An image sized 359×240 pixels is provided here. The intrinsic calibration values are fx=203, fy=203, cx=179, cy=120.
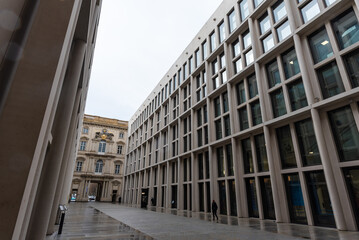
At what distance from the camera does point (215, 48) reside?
21469 mm

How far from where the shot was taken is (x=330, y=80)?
11391 millimetres

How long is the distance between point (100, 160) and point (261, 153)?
141ft

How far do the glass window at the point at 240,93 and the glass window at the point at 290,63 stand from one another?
4.04 meters

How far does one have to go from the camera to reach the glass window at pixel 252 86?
53.1 feet

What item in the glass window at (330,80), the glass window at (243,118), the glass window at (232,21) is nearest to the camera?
the glass window at (330,80)

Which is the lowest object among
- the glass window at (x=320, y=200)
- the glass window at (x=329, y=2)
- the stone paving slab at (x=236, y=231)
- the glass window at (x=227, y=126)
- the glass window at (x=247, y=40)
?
the stone paving slab at (x=236, y=231)

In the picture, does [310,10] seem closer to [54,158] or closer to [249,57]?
[249,57]

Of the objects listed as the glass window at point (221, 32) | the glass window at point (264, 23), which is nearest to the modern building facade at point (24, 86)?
the glass window at point (264, 23)

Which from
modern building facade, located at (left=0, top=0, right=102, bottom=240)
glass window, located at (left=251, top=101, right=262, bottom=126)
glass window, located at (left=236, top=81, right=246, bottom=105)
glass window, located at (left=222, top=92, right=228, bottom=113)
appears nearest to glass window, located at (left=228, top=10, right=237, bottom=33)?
glass window, located at (left=236, top=81, right=246, bottom=105)

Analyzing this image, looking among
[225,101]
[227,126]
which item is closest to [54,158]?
Result: [227,126]

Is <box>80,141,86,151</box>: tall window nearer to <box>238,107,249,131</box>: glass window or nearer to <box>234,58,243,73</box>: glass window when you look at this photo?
<box>234,58,243,73</box>: glass window

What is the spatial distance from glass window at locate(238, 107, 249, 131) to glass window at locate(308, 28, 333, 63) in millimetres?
6254

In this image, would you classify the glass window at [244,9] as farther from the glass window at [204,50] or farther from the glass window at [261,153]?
the glass window at [261,153]

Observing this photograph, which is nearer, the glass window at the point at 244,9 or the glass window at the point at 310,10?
the glass window at the point at 310,10
